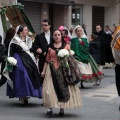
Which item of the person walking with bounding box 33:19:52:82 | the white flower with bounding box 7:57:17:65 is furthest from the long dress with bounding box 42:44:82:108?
the person walking with bounding box 33:19:52:82

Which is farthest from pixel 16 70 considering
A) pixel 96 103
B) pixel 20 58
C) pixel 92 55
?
pixel 92 55

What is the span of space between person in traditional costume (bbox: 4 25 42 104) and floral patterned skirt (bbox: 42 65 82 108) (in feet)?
3.79

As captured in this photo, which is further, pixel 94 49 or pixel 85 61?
pixel 94 49

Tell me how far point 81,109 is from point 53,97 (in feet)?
4.22

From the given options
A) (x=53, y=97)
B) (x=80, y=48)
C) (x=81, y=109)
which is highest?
(x=80, y=48)

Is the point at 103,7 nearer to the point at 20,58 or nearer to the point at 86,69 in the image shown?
the point at 86,69

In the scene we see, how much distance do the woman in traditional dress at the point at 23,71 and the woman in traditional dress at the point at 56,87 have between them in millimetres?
1072

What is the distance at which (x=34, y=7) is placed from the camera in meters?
23.0

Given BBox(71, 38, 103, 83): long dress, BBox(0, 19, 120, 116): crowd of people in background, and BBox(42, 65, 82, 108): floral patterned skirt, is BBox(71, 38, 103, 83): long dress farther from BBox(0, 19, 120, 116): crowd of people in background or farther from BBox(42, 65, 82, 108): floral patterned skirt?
BBox(42, 65, 82, 108): floral patterned skirt

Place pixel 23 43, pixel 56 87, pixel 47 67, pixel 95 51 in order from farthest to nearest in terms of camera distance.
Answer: pixel 95 51 → pixel 23 43 → pixel 47 67 → pixel 56 87

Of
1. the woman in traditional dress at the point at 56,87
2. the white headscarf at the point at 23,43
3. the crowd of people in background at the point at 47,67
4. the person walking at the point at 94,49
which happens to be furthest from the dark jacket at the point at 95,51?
the woman in traditional dress at the point at 56,87

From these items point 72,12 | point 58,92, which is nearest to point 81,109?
point 58,92

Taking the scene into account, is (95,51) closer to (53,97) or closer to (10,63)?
(10,63)

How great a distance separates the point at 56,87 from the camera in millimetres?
8828
